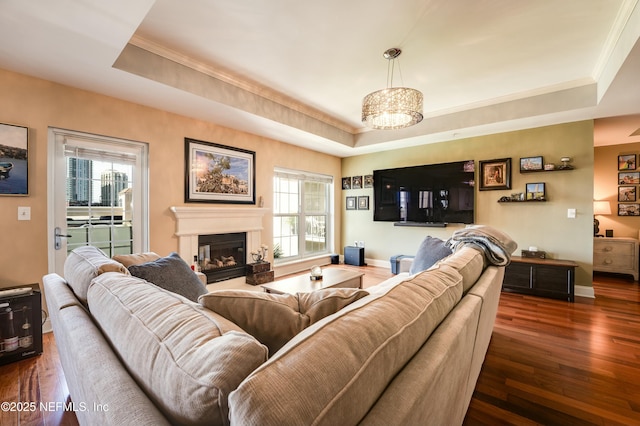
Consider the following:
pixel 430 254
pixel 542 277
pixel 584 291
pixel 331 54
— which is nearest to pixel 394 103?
pixel 331 54

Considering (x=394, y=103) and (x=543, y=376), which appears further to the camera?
(x=394, y=103)

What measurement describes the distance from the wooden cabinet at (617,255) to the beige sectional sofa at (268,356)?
18.2ft

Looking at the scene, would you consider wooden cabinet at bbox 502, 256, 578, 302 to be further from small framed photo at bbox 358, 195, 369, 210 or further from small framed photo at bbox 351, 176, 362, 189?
small framed photo at bbox 351, 176, 362, 189

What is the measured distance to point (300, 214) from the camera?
5410 mm

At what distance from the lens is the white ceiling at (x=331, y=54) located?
6.70ft

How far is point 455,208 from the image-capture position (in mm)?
4574

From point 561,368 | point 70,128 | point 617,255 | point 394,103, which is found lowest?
point 561,368

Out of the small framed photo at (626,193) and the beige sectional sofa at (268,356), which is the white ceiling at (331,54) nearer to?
the small framed photo at (626,193)

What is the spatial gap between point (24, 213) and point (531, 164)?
19.4ft

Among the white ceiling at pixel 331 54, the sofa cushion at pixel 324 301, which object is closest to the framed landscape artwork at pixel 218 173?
the white ceiling at pixel 331 54

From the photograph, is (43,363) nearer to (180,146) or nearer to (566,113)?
(180,146)

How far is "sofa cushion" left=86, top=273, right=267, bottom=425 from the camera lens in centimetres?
50

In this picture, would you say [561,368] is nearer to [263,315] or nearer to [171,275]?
[263,315]

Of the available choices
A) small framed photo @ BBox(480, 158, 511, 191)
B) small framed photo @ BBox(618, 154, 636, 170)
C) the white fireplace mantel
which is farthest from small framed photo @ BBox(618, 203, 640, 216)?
the white fireplace mantel
